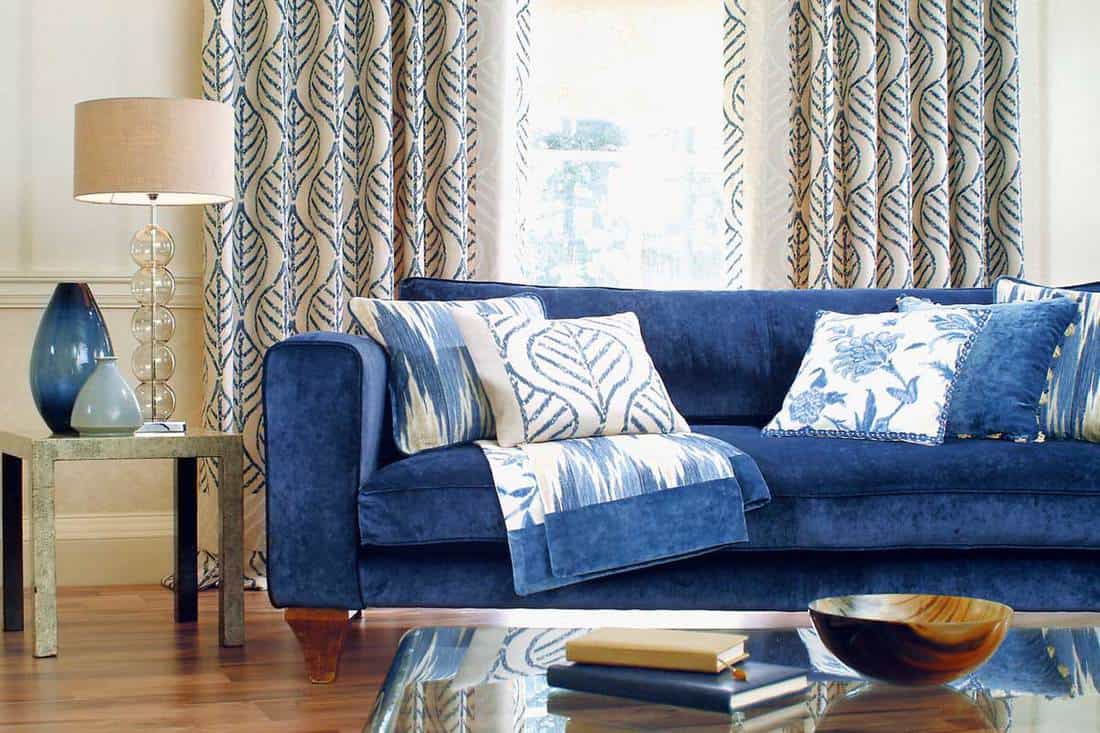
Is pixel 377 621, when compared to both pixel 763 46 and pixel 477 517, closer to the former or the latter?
pixel 477 517

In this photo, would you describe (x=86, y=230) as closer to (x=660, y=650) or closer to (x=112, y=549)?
(x=112, y=549)

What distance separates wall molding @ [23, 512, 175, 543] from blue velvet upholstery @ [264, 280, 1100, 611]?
1285 millimetres

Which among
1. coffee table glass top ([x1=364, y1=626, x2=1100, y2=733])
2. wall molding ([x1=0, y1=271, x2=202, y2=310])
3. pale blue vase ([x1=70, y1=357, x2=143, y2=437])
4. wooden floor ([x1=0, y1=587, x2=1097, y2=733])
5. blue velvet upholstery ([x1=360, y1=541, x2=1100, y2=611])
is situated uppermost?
wall molding ([x1=0, y1=271, x2=202, y2=310])

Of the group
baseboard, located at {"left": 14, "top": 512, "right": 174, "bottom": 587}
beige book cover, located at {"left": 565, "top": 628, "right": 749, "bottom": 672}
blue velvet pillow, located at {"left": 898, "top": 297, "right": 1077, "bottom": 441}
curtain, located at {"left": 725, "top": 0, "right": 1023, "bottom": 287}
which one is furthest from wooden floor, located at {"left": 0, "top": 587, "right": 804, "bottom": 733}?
curtain, located at {"left": 725, "top": 0, "right": 1023, "bottom": 287}

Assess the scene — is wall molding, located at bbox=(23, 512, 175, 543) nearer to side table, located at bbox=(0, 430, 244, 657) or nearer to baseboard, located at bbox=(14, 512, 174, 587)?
baseboard, located at bbox=(14, 512, 174, 587)

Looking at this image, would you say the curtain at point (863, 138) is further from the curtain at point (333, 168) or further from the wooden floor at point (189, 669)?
the wooden floor at point (189, 669)

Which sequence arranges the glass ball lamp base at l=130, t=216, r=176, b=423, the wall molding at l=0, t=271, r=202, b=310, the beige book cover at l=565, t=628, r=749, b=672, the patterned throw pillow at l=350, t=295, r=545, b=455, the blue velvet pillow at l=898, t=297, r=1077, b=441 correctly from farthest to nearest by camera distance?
the wall molding at l=0, t=271, r=202, b=310 < the glass ball lamp base at l=130, t=216, r=176, b=423 < the blue velvet pillow at l=898, t=297, r=1077, b=441 < the patterned throw pillow at l=350, t=295, r=545, b=455 < the beige book cover at l=565, t=628, r=749, b=672

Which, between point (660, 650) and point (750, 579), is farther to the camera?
point (750, 579)

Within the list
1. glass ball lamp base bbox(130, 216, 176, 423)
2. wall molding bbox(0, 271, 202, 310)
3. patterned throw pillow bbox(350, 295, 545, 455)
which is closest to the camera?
patterned throw pillow bbox(350, 295, 545, 455)

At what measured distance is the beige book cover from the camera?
134 centimetres

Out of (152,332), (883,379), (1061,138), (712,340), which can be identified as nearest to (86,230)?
(152,332)

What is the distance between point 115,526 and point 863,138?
2.50m

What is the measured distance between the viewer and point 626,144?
4008 millimetres

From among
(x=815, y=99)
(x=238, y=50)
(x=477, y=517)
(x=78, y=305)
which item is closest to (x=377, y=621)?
(x=477, y=517)
